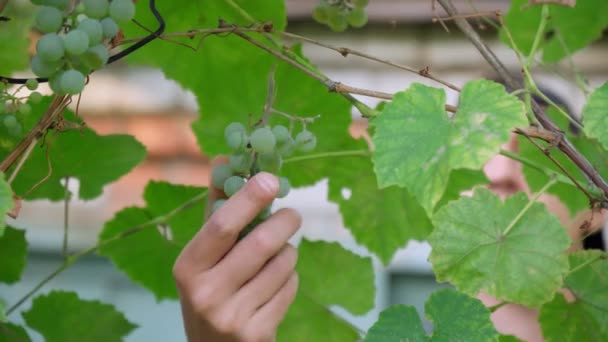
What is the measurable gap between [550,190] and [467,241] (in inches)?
13.1

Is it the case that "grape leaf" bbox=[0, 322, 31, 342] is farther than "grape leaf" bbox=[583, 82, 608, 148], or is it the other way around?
"grape leaf" bbox=[0, 322, 31, 342]

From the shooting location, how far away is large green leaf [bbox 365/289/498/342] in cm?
57

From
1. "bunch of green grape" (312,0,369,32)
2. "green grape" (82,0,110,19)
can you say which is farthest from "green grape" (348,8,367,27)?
"green grape" (82,0,110,19)

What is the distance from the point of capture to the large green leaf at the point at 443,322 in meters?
0.57

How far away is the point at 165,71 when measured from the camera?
2.68ft

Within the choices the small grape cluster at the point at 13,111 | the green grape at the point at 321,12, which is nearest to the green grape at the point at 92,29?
the small grape cluster at the point at 13,111

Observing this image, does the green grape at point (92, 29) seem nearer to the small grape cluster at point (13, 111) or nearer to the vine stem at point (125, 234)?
the small grape cluster at point (13, 111)

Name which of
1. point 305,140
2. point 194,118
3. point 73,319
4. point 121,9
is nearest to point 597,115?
point 305,140

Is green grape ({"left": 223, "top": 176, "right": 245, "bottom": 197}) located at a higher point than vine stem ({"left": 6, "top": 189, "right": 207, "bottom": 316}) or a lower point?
higher

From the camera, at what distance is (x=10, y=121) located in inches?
25.4

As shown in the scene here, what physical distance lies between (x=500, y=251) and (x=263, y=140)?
0.19 metres

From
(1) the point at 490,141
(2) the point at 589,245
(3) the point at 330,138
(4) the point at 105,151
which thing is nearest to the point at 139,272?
(4) the point at 105,151

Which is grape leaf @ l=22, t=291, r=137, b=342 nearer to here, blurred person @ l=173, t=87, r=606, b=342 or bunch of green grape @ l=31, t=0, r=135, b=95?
blurred person @ l=173, t=87, r=606, b=342

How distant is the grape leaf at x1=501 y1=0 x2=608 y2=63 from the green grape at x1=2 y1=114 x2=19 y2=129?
0.55 meters
